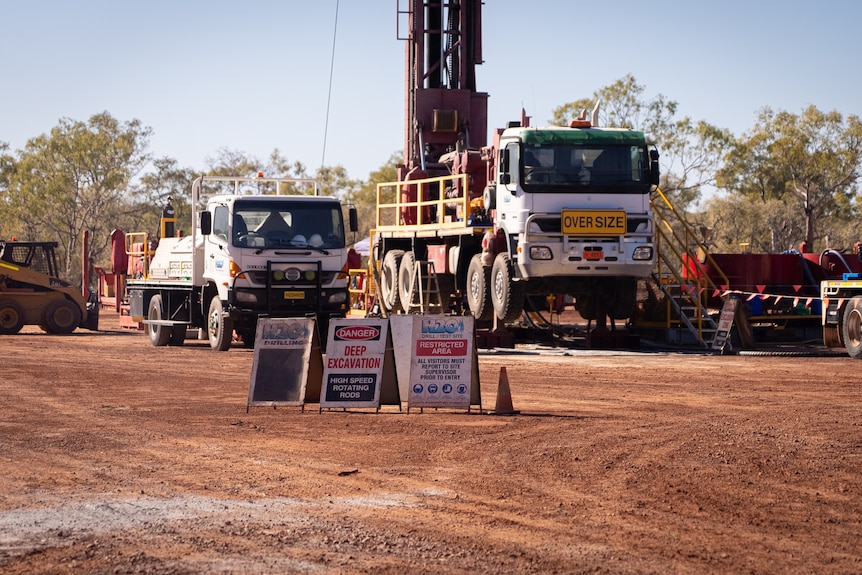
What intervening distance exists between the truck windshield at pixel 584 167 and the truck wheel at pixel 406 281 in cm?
517

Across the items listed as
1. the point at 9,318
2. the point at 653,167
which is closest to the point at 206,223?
the point at 653,167

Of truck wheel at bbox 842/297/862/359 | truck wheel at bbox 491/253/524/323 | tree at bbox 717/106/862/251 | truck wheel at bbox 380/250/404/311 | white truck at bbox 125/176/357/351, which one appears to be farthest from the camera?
tree at bbox 717/106/862/251

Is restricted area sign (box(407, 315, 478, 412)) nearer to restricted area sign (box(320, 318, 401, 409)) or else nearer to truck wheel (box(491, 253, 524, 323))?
restricted area sign (box(320, 318, 401, 409))

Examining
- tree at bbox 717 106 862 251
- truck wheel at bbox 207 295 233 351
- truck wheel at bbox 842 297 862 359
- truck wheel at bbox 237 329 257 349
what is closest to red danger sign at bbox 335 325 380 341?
truck wheel at bbox 207 295 233 351

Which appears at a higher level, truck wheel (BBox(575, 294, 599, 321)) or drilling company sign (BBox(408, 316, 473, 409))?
truck wheel (BBox(575, 294, 599, 321))

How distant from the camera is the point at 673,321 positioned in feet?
85.0

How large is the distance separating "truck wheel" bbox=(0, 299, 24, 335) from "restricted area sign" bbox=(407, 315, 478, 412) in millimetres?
21326

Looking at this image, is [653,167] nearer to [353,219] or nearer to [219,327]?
[353,219]

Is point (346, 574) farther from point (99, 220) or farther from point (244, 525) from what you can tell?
point (99, 220)

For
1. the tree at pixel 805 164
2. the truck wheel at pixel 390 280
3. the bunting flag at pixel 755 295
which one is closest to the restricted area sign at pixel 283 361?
the bunting flag at pixel 755 295

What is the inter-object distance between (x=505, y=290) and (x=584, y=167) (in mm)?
2568

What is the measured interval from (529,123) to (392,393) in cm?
1170

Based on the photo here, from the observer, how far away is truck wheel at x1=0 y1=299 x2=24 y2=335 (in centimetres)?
3325

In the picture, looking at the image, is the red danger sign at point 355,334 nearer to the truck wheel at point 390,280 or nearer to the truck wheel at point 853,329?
the truck wheel at point 853,329
